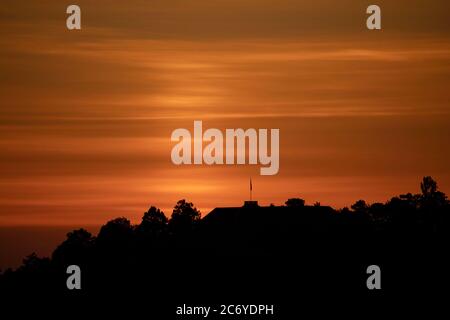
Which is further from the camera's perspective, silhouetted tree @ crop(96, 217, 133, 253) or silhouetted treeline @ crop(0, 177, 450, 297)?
silhouetted tree @ crop(96, 217, 133, 253)

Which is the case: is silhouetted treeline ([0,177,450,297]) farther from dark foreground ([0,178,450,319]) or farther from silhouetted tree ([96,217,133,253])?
silhouetted tree ([96,217,133,253])

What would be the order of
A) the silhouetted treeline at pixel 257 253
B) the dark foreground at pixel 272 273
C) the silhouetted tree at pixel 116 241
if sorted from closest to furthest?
the dark foreground at pixel 272 273 < the silhouetted treeline at pixel 257 253 < the silhouetted tree at pixel 116 241

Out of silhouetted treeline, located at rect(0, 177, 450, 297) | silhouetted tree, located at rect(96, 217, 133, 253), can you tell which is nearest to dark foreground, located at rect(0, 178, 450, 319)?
silhouetted treeline, located at rect(0, 177, 450, 297)

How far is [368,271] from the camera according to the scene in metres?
120

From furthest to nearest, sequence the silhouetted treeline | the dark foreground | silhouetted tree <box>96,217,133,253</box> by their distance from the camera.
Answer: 1. silhouetted tree <box>96,217,133,253</box>
2. the silhouetted treeline
3. the dark foreground

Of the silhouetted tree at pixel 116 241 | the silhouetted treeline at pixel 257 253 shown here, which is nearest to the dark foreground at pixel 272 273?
the silhouetted treeline at pixel 257 253

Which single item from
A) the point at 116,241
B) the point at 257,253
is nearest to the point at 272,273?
the point at 257,253

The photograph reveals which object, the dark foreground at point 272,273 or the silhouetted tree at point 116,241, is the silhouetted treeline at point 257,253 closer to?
the dark foreground at point 272,273

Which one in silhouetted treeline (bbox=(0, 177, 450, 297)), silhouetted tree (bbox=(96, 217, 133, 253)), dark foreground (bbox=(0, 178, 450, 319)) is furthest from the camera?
silhouetted tree (bbox=(96, 217, 133, 253))

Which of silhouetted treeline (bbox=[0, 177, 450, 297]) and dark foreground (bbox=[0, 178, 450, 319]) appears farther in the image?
silhouetted treeline (bbox=[0, 177, 450, 297])

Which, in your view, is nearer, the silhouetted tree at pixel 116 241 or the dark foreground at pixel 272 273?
the dark foreground at pixel 272 273

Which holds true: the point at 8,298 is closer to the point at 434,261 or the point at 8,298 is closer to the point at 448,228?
the point at 434,261

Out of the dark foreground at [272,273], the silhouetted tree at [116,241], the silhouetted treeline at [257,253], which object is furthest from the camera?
the silhouetted tree at [116,241]
